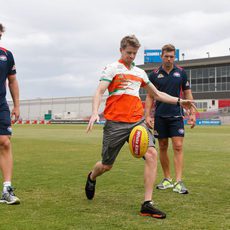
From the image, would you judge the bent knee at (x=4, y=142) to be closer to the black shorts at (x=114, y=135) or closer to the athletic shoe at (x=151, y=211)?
the black shorts at (x=114, y=135)

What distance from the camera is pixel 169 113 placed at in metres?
6.69

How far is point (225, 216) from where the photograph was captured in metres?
4.55

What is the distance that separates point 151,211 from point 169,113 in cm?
248

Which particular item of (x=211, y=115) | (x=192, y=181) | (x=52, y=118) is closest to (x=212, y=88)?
(x=211, y=115)

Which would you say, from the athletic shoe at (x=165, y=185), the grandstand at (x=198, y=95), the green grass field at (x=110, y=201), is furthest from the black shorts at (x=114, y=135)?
the grandstand at (x=198, y=95)

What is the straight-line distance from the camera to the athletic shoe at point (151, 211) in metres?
Answer: 4.48

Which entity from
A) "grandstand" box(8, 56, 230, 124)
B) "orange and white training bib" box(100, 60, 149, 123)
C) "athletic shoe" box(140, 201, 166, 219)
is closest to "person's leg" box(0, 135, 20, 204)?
"orange and white training bib" box(100, 60, 149, 123)

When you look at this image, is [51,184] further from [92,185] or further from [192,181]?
[192,181]

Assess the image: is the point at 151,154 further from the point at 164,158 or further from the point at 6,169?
the point at 6,169

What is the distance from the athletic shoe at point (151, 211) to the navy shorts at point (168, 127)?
2.16 meters

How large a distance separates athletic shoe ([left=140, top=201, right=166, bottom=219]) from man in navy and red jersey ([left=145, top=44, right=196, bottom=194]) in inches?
74.1

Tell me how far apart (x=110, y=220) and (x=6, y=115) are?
215cm

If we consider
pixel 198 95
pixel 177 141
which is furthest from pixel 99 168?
pixel 198 95

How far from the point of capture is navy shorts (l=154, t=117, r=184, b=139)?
6.62 metres
